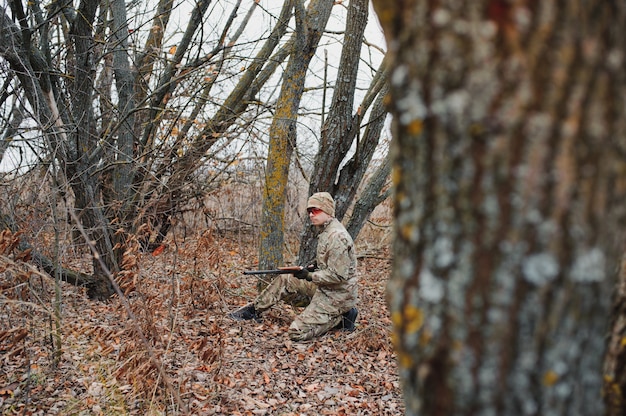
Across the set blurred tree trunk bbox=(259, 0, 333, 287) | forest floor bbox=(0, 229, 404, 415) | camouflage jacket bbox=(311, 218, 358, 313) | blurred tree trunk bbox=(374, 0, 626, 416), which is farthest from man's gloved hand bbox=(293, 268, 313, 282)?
blurred tree trunk bbox=(374, 0, 626, 416)

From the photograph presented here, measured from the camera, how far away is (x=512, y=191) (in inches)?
39.8

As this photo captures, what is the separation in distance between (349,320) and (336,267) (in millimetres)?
794

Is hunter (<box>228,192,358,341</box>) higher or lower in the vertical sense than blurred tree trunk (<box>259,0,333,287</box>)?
lower

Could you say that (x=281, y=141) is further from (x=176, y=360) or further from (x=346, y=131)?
(x=176, y=360)

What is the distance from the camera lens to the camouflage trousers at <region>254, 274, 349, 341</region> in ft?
18.2

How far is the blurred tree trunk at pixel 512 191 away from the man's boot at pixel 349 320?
4853 millimetres

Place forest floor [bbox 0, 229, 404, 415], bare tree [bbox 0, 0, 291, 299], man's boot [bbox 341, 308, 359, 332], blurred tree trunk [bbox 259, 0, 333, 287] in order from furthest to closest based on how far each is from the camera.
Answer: blurred tree trunk [bbox 259, 0, 333, 287]
man's boot [bbox 341, 308, 359, 332]
bare tree [bbox 0, 0, 291, 299]
forest floor [bbox 0, 229, 404, 415]

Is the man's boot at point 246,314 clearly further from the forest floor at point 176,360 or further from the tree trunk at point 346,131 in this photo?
the tree trunk at point 346,131

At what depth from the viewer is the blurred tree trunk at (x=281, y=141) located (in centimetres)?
643

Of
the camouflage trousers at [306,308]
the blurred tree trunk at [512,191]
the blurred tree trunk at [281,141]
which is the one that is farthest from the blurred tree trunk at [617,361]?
the blurred tree trunk at [281,141]

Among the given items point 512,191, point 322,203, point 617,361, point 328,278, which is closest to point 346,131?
point 322,203

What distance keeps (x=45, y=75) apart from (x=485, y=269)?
566 centimetres

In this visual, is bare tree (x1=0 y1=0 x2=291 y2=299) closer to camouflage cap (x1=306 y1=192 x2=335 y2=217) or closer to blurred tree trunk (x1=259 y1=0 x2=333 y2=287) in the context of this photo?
blurred tree trunk (x1=259 y1=0 x2=333 y2=287)

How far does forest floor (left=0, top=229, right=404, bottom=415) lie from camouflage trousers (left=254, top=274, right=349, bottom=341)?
128 mm
